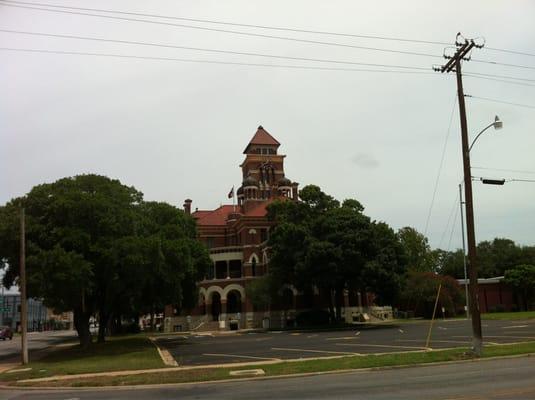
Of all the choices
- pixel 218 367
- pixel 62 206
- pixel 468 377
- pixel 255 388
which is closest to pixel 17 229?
pixel 62 206

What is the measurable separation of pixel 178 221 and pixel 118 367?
19.3m

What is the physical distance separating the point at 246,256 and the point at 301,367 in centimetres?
5460

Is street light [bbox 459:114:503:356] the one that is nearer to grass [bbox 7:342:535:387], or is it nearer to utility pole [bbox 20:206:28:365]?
grass [bbox 7:342:535:387]

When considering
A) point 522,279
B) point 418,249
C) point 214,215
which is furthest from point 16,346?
point 418,249

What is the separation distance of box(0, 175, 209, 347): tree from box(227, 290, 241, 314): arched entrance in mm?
38419

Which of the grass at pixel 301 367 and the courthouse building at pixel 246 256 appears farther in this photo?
the courthouse building at pixel 246 256

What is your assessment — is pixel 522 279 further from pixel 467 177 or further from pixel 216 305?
pixel 467 177

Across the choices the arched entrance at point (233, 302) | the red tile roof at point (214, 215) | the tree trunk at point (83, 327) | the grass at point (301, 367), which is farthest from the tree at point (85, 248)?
the red tile roof at point (214, 215)

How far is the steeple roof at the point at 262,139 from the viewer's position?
86244mm

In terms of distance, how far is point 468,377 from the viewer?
15398 millimetres

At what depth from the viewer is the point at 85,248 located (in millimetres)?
32125

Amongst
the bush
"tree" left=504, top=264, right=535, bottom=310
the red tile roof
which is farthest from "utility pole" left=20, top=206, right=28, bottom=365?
"tree" left=504, top=264, right=535, bottom=310

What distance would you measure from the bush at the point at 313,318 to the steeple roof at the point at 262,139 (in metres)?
30.0

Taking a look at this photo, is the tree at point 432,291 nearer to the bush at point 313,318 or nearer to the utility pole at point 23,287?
the bush at point 313,318
